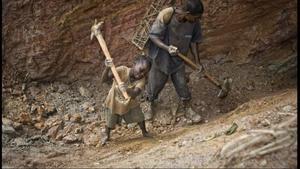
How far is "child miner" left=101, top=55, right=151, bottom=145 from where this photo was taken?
6574 millimetres

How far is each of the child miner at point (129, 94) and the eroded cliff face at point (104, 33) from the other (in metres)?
1.36

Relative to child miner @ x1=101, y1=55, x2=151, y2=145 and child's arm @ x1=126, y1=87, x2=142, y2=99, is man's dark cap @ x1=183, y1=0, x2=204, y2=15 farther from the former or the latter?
child's arm @ x1=126, y1=87, x2=142, y2=99

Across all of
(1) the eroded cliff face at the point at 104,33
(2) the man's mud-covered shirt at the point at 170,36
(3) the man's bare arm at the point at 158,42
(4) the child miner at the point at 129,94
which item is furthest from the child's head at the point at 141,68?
(1) the eroded cliff face at the point at 104,33

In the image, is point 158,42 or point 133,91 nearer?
point 133,91

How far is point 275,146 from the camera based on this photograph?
556 cm

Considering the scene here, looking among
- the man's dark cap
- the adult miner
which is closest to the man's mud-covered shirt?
the adult miner

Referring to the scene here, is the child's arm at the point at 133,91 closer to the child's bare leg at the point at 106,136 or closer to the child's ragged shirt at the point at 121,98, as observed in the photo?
the child's ragged shirt at the point at 121,98

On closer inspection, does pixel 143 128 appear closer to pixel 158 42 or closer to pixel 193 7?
pixel 158 42

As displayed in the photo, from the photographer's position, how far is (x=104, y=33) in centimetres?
807

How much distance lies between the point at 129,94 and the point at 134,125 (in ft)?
3.33

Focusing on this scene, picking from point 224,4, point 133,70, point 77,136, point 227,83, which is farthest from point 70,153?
point 224,4

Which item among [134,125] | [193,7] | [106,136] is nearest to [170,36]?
[193,7]

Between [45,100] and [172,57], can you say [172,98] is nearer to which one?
[172,57]

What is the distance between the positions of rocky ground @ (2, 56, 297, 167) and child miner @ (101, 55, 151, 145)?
25 centimetres
